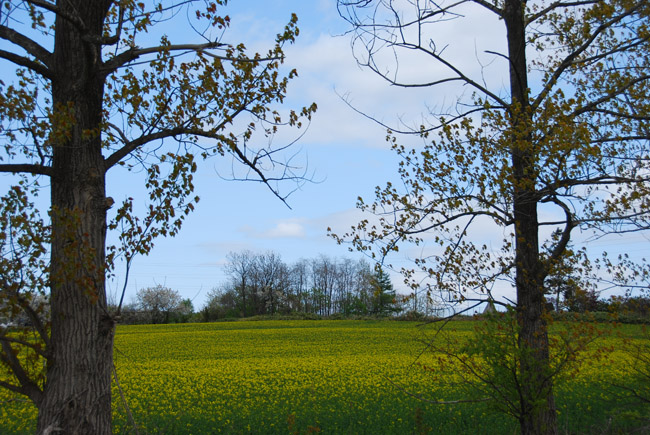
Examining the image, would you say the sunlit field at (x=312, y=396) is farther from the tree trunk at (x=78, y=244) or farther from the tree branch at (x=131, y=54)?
the tree branch at (x=131, y=54)

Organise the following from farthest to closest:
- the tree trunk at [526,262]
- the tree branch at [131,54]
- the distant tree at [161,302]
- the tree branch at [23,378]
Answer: the distant tree at [161,302], the tree trunk at [526,262], the tree branch at [131,54], the tree branch at [23,378]

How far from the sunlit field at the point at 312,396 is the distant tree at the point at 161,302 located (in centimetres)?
2266

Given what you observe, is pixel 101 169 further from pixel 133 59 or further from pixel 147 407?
pixel 147 407

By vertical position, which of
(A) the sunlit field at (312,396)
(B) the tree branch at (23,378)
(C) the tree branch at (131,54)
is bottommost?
(A) the sunlit field at (312,396)

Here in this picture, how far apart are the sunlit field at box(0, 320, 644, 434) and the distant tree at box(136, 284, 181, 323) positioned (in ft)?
74.4

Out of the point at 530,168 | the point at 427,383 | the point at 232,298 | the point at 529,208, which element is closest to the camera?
the point at 530,168

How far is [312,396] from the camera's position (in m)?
13.8

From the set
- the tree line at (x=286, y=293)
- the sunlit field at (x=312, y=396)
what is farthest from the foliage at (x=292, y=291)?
the sunlit field at (x=312, y=396)

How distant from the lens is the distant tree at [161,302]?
5167cm

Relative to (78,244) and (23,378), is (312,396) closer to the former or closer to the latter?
(23,378)

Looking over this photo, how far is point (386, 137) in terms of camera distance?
8.76m

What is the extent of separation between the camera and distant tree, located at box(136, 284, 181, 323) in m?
51.7

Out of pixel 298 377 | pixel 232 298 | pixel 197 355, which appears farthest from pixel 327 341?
pixel 232 298

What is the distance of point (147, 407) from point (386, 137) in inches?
339
